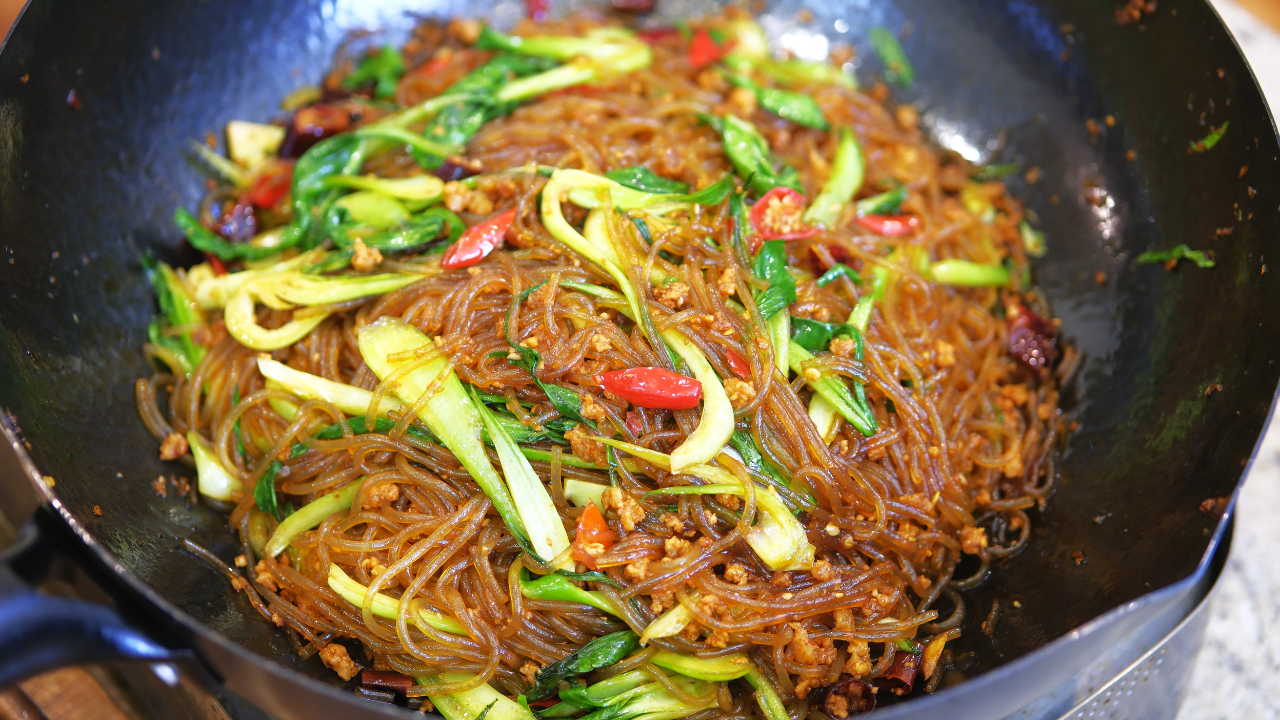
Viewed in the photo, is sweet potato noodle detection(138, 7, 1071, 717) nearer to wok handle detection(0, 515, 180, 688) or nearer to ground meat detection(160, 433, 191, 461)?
ground meat detection(160, 433, 191, 461)

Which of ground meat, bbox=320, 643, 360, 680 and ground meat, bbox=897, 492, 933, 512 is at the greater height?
ground meat, bbox=897, 492, 933, 512

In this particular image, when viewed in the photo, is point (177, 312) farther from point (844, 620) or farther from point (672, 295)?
point (844, 620)

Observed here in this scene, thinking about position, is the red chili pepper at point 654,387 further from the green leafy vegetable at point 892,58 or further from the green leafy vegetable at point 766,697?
the green leafy vegetable at point 892,58

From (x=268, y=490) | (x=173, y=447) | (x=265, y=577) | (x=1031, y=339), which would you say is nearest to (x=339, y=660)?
(x=265, y=577)

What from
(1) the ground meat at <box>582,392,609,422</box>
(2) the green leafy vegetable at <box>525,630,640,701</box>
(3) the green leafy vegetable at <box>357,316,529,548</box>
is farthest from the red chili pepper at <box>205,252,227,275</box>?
(2) the green leafy vegetable at <box>525,630,640,701</box>

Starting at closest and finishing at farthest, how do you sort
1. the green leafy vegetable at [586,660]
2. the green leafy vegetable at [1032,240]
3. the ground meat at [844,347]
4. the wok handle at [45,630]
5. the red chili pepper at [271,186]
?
the wok handle at [45,630], the green leafy vegetable at [586,660], the ground meat at [844,347], the red chili pepper at [271,186], the green leafy vegetable at [1032,240]

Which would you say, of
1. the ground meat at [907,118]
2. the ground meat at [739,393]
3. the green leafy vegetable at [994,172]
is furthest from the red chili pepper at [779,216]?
the green leafy vegetable at [994,172]
